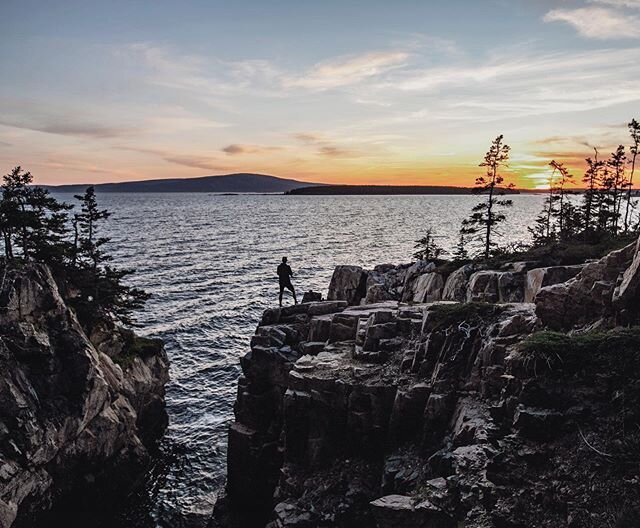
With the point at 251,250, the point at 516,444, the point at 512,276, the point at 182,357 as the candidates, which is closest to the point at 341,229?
the point at 251,250

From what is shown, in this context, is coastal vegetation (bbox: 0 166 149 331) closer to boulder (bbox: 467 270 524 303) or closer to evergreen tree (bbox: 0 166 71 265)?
evergreen tree (bbox: 0 166 71 265)

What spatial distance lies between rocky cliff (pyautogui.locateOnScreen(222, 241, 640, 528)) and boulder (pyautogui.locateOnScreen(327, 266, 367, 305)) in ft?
55.9

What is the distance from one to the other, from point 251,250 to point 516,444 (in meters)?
80.5

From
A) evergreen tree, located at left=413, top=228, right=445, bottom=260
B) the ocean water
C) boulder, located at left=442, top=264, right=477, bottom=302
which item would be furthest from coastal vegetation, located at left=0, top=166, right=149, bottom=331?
evergreen tree, located at left=413, top=228, right=445, bottom=260

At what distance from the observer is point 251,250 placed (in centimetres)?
8938

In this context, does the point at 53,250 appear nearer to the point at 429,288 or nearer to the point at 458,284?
the point at 429,288

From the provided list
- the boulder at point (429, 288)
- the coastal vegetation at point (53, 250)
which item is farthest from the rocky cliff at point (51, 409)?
the boulder at point (429, 288)

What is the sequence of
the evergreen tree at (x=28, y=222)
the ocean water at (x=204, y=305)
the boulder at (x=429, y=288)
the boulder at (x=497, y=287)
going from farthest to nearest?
the boulder at (x=429, y=288), the evergreen tree at (x=28, y=222), the boulder at (x=497, y=287), the ocean water at (x=204, y=305)

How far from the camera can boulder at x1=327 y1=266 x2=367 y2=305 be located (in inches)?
1715

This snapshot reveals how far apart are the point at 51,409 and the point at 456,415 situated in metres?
21.0

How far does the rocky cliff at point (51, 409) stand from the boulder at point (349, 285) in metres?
20.8

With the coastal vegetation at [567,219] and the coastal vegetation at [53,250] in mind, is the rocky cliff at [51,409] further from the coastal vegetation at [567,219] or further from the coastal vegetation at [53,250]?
the coastal vegetation at [567,219]

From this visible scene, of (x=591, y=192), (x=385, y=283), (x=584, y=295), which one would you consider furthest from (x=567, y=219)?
(x=584, y=295)

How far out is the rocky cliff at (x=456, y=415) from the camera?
10320 mm
